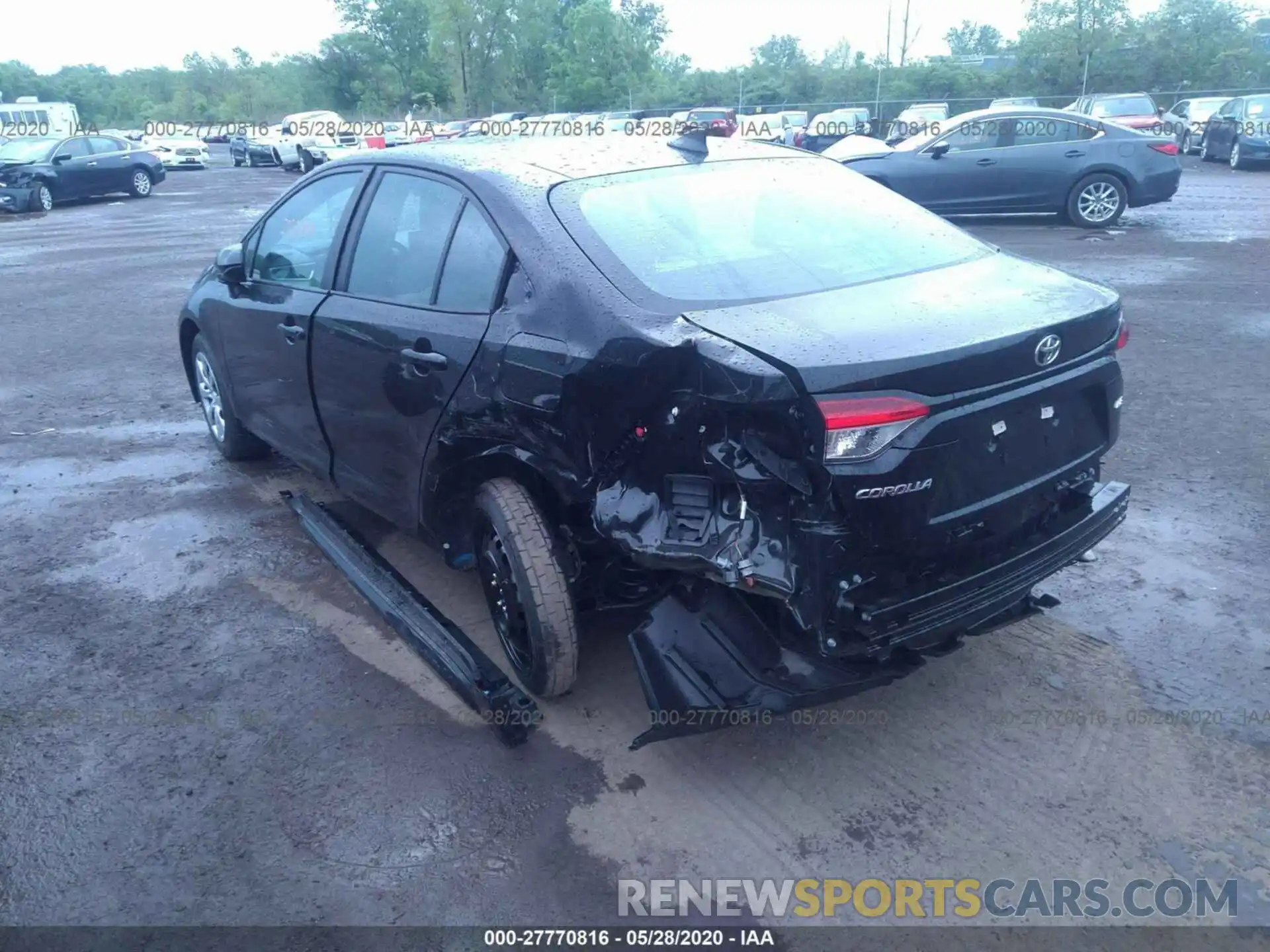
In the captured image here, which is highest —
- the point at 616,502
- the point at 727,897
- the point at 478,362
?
the point at 478,362

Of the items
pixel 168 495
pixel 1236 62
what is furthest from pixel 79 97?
pixel 168 495

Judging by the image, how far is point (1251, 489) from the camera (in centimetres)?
499

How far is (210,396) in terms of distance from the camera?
5.95m

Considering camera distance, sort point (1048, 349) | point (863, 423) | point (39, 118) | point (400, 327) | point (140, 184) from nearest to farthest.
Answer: point (863, 423), point (1048, 349), point (400, 327), point (140, 184), point (39, 118)

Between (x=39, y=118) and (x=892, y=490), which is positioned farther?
(x=39, y=118)

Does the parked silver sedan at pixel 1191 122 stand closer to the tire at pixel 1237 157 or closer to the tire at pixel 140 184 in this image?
the tire at pixel 1237 157

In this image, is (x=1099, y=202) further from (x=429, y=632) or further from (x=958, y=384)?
(x=429, y=632)

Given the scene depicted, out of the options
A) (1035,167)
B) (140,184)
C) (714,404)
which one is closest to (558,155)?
(714,404)

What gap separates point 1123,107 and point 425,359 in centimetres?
2303

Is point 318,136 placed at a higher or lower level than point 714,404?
lower

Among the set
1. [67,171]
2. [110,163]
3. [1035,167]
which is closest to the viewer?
[1035,167]

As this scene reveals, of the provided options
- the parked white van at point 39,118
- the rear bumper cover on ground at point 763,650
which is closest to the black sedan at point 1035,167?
the rear bumper cover on ground at point 763,650

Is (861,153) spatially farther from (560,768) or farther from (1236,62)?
(1236,62)

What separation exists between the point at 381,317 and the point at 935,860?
8.74 ft
